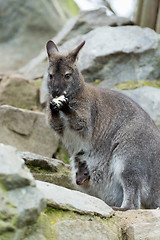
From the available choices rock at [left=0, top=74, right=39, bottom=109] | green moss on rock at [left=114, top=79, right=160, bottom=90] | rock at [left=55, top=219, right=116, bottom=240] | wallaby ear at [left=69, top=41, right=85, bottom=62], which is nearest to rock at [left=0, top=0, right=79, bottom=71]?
rock at [left=0, top=74, right=39, bottom=109]

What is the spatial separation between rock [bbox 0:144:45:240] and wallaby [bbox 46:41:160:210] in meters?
2.24

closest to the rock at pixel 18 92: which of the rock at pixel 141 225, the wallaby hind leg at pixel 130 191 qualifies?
the wallaby hind leg at pixel 130 191

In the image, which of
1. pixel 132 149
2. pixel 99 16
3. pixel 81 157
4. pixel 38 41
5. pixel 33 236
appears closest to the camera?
pixel 33 236

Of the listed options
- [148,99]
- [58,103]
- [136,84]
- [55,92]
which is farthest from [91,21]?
[58,103]

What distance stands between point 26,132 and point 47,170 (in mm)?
1326

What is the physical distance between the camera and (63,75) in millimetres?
5379

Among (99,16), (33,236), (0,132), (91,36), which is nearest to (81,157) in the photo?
(0,132)

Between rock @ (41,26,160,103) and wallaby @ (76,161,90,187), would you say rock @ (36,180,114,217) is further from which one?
rock @ (41,26,160,103)

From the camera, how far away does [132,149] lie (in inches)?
201

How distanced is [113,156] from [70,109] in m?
0.77

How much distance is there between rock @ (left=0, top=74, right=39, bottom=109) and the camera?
26.3 ft

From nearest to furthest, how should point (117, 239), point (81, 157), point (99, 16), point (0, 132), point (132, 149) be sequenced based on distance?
point (117, 239), point (132, 149), point (81, 157), point (0, 132), point (99, 16)

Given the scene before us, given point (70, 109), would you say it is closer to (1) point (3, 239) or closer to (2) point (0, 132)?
(2) point (0, 132)

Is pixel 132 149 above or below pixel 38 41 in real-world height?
above
